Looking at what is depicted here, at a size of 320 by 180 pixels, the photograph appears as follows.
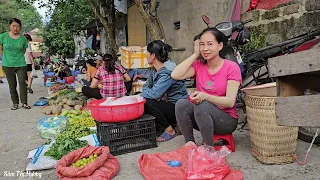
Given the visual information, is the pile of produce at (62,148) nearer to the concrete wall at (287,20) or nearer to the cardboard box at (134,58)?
the cardboard box at (134,58)

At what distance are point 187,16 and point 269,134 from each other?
5.55 meters

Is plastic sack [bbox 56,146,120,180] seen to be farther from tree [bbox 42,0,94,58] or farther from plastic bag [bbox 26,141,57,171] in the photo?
tree [bbox 42,0,94,58]

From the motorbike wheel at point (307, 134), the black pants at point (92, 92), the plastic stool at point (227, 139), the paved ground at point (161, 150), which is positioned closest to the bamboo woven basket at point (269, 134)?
the paved ground at point (161, 150)

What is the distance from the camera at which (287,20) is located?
15.0 feet

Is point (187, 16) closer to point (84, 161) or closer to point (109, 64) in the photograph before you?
point (109, 64)

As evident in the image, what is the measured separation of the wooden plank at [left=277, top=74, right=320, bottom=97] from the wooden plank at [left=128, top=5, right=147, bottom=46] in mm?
9016

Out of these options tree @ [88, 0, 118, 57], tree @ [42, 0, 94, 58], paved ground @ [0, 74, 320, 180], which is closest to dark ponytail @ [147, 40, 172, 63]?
paved ground @ [0, 74, 320, 180]

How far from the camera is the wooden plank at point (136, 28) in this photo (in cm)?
1048

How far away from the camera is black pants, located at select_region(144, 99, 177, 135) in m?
3.64

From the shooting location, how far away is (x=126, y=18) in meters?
11.9

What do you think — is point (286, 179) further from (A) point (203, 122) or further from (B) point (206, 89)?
(B) point (206, 89)

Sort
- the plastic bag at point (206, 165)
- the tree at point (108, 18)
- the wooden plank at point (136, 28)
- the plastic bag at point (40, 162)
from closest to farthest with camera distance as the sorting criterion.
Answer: the plastic bag at point (206, 165) < the plastic bag at point (40, 162) < the tree at point (108, 18) < the wooden plank at point (136, 28)

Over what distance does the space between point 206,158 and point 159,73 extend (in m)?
1.46

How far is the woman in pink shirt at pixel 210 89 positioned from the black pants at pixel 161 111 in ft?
1.98
